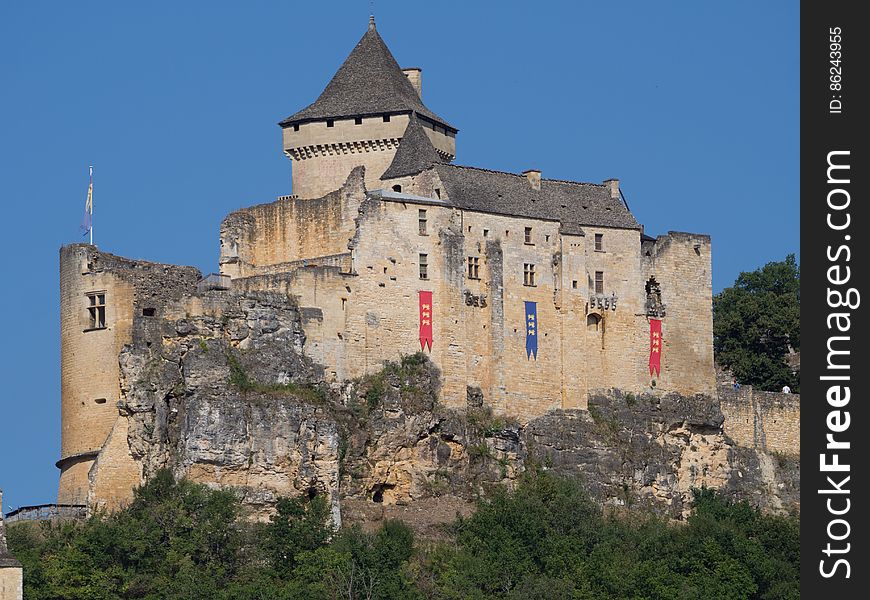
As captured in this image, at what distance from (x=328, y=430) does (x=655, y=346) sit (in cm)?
1385

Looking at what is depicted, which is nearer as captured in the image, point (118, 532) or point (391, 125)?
point (118, 532)

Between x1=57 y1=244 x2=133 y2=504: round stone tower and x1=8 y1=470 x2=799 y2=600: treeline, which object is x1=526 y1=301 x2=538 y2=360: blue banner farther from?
x1=57 y1=244 x2=133 y2=504: round stone tower

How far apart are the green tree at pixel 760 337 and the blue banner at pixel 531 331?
15.4 meters

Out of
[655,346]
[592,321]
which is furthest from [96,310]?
[655,346]

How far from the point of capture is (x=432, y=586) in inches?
2594

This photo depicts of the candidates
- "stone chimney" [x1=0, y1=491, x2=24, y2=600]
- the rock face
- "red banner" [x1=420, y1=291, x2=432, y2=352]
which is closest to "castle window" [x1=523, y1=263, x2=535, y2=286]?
"red banner" [x1=420, y1=291, x2=432, y2=352]

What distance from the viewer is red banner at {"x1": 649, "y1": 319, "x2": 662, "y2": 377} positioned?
7731cm

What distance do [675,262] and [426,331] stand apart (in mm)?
10863

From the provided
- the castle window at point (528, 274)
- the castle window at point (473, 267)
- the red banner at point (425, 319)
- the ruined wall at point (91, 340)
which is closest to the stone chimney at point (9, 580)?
the ruined wall at point (91, 340)

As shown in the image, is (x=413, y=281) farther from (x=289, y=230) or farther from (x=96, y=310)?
(x=96, y=310)

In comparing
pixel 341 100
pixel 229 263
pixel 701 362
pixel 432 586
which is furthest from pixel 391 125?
pixel 432 586

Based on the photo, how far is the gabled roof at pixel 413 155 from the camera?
74750 mm

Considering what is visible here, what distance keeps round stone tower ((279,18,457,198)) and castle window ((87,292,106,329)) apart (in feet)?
37.3

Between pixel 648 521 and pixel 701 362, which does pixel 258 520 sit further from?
pixel 701 362
